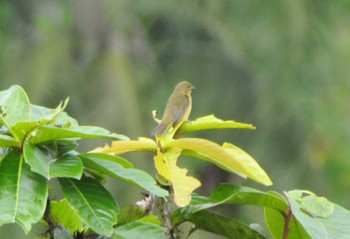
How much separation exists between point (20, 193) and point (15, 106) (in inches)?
7.2

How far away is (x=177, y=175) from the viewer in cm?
148

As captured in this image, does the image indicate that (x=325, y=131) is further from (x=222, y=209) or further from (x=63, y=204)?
(x=63, y=204)

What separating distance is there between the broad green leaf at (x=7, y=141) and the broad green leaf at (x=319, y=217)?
39 cm

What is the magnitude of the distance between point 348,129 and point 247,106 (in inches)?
50.8

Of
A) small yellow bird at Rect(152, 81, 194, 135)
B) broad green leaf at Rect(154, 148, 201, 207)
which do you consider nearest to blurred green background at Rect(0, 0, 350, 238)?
small yellow bird at Rect(152, 81, 194, 135)

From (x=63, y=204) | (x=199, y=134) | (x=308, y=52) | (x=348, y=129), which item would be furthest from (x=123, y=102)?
(x=63, y=204)

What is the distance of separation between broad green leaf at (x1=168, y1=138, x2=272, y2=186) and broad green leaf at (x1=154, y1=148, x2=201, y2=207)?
17mm

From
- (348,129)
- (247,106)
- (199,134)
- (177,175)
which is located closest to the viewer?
(177,175)

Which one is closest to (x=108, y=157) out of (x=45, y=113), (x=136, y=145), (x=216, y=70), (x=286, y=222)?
(x=136, y=145)

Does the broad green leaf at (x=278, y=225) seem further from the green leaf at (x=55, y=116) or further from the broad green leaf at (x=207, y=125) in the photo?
the green leaf at (x=55, y=116)

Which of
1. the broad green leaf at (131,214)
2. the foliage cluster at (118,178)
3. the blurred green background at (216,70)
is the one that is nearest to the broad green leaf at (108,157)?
the foliage cluster at (118,178)

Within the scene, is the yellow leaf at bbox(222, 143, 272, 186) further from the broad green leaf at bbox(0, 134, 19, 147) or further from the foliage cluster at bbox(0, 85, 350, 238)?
the broad green leaf at bbox(0, 134, 19, 147)

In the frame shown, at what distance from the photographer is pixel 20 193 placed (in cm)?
Result: 140

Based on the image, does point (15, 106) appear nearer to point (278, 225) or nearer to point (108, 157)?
point (108, 157)
